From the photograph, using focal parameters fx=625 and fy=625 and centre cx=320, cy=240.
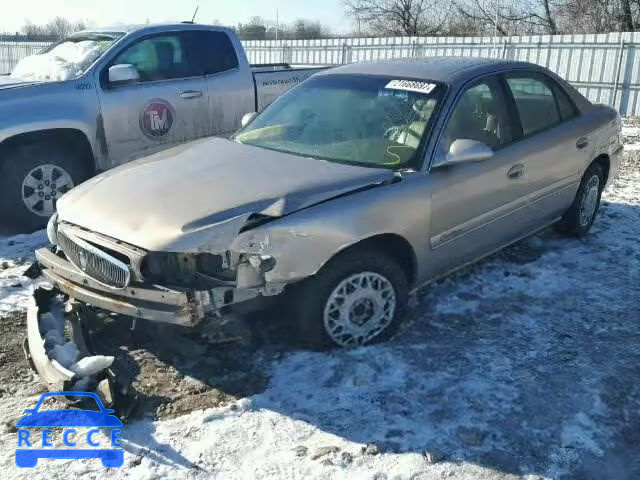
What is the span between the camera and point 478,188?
423 cm

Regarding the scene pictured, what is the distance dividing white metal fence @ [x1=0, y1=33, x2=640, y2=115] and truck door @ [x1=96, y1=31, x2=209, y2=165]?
8.75m

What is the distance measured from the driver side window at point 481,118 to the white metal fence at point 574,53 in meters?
9.33

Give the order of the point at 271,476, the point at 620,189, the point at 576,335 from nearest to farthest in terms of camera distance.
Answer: the point at 271,476, the point at 576,335, the point at 620,189

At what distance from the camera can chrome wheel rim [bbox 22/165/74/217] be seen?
583cm

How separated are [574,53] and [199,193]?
46.2 ft

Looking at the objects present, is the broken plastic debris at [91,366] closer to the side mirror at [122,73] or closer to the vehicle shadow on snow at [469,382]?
the vehicle shadow on snow at [469,382]

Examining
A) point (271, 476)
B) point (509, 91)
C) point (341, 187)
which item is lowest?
point (271, 476)

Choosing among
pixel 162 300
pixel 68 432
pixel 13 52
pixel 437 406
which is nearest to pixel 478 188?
pixel 437 406

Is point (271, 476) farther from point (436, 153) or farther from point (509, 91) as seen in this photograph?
point (509, 91)

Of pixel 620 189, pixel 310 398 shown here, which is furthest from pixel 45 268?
pixel 620 189

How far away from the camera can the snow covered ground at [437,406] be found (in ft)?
9.34

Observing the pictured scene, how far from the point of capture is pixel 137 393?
127 inches

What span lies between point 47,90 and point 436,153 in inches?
154

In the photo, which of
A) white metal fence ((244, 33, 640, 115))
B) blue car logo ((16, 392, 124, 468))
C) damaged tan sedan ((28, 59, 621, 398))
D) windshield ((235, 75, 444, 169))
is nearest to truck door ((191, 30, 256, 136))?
damaged tan sedan ((28, 59, 621, 398))
